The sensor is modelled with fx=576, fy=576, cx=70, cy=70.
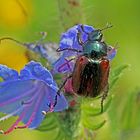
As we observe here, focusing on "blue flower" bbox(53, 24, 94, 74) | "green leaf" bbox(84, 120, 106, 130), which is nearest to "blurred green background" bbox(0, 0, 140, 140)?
"green leaf" bbox(84, 120, 106, 130)

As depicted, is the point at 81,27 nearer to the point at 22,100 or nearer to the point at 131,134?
the point at 22,100

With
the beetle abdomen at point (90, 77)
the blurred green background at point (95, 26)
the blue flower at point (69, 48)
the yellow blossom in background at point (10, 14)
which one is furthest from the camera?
the yellow blossom in background at point (10, 14)

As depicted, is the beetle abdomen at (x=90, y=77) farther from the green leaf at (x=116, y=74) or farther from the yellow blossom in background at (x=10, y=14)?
the yellow blossom in background at (x=10, y=14)

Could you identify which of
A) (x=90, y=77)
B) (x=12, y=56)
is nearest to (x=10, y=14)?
(x=12, y=56)

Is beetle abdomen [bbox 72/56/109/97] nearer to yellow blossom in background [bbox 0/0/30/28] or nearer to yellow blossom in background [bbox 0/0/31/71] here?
yellow blossom in background [bbox 0/0/31/71]

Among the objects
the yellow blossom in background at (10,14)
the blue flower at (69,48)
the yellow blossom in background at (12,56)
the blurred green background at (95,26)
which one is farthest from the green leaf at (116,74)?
the yellow blossom in background at (10,14)

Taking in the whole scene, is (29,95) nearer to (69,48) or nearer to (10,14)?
(69,48)

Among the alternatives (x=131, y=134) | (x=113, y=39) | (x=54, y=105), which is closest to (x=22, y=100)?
(x=54, y=105)

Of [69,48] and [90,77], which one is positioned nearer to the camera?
[90,77]
